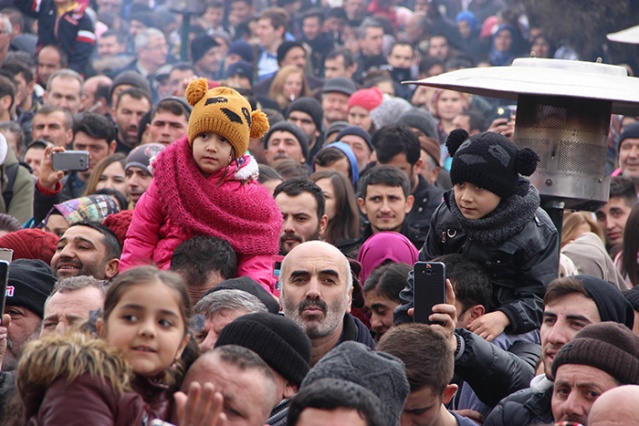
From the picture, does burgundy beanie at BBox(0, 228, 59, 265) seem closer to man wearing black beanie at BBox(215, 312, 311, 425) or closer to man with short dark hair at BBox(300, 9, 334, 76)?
man wearing black beanie at BBox(215, 312, 311, 425)

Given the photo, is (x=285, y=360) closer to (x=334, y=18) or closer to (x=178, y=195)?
(x=178, y=195)

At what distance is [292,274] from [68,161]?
8.53 ft

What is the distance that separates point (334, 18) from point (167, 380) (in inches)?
597

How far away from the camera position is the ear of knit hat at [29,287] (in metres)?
6.08

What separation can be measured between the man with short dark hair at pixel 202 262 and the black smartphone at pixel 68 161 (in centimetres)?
175

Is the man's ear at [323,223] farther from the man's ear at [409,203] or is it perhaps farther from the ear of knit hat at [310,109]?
the ear of knit hat at [310,109]

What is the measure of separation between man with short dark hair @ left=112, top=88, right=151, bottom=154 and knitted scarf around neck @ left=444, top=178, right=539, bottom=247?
5525 millimetres

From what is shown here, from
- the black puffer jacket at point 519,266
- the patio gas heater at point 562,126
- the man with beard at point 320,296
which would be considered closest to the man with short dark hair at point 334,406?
the man with beard at point 320,296

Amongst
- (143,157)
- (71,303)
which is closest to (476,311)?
(71,303)

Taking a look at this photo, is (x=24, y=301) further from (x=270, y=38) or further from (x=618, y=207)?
(x=270, y=38)

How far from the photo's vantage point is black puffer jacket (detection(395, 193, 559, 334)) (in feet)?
19.4

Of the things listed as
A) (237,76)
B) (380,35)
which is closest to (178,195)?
(237,76)

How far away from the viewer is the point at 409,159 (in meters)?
9.35

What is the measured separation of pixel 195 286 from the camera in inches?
254
